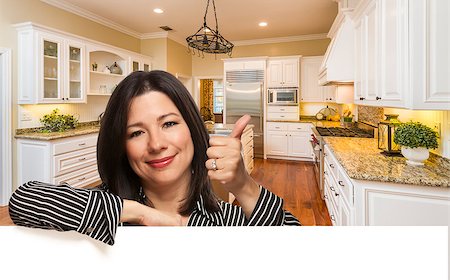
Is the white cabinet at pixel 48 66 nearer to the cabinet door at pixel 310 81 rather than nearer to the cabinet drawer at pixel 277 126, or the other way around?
the cabinet drawer at pixel 277 126

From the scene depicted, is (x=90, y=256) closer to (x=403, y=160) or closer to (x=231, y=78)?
(x=403, y=160)

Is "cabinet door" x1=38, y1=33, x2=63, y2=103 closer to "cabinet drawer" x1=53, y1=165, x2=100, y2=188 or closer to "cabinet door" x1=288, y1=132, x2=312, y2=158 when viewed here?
"cabinet drawer" x1=53, y1=165, x2=100, y2=188

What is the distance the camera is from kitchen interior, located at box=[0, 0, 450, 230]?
167 centimetres

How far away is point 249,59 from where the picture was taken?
6.26 m

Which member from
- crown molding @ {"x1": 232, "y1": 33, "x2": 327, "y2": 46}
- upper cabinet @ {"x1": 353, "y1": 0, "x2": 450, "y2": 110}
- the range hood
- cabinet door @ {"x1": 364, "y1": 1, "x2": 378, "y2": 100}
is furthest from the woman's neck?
crown molding @ {"x1": 232, "y1": 33, "x2": 327, "y2": 46}

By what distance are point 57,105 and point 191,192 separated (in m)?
4.25

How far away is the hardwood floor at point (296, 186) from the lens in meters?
3.05

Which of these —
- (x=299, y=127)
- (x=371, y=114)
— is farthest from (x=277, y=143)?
(x=371, y=114)

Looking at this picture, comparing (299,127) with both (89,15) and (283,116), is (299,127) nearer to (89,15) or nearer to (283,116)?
(283,116)

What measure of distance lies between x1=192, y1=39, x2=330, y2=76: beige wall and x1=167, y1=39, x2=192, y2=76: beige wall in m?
0.27

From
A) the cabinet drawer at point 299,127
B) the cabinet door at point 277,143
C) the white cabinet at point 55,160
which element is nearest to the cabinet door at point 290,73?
the cabinet drawer at point 299,127

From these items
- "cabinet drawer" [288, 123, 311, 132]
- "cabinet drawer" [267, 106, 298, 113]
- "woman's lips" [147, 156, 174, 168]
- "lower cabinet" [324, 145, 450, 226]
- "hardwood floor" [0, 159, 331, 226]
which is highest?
"cabinet drawer" [267, 106, 298, 113]

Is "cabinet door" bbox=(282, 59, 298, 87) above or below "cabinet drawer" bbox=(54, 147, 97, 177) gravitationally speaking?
above

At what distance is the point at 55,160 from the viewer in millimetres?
3453
